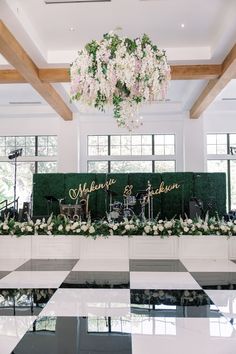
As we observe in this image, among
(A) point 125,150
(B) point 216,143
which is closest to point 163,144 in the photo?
(A) point 125,150

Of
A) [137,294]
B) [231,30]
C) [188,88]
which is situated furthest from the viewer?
[188,88]

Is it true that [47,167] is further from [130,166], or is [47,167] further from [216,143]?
[216,143]

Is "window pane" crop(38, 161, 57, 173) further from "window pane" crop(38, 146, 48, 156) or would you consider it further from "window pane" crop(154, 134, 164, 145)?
"window pane" crop(154, 134, 164, 145)

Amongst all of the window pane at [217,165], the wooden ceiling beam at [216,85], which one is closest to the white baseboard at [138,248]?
the wooden ceiling beam at [216,85]

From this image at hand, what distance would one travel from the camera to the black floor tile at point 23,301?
9.25ft

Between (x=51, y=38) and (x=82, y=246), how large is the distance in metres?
4.28

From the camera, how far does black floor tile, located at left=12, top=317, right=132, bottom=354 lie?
2.15 m

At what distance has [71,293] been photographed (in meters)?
3.30

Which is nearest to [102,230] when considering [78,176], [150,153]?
[78,176]

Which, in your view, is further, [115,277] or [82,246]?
[82,246]

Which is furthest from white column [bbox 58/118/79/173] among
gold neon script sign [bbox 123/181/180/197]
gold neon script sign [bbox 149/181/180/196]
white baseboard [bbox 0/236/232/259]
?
white baseboard [bbox 0/236/232/259]

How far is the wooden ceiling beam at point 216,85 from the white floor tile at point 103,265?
4.53 metres

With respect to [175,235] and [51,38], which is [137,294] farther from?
[51,38]

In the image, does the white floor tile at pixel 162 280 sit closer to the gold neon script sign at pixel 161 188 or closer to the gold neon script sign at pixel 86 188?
the gold neon script sign at pixel 161 188
